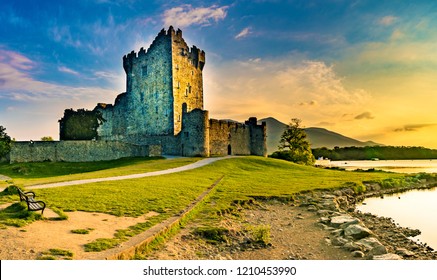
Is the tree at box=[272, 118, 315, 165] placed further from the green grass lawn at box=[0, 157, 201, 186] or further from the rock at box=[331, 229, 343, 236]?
the rock at box=[331, 229, 343, 236]

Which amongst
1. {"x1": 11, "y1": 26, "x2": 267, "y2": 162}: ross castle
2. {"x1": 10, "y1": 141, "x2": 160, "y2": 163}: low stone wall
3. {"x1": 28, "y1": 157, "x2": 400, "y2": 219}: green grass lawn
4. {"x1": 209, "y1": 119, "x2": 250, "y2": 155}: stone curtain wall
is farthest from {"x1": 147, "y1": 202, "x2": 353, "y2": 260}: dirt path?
{"x1": 209, "y1": 119, "x2": 250, "y2": 155}: stone curtain wall

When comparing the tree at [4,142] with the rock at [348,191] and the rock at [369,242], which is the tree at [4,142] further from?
the rock at [369,242]

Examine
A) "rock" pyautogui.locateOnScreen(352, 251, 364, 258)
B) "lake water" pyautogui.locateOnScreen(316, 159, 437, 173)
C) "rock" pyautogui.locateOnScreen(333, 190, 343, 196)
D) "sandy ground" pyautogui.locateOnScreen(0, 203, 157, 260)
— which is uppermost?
"sandy ground" pyautogui.locateOnScreen(0, 203, 157, 260)

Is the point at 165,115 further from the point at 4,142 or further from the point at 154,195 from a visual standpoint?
the point at 154,195

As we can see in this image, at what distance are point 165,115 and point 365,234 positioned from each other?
36318 millimetres

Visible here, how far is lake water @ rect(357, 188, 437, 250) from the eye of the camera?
13.4 metres

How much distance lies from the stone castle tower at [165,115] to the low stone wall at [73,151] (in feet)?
14.8

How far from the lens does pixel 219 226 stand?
36.8 ft

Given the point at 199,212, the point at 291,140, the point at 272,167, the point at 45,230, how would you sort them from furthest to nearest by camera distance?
1. the point at 291,140
2. the point at 272,167
3. the point at 199,212
4. the point at 45,230

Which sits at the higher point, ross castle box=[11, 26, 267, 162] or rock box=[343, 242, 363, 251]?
ross castle box=[11, 26, 267, 162]

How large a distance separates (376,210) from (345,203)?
1.57 m

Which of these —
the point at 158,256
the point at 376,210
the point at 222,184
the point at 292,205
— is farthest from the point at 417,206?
the point at 158,256

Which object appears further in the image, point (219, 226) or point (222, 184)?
point (222, 184)
